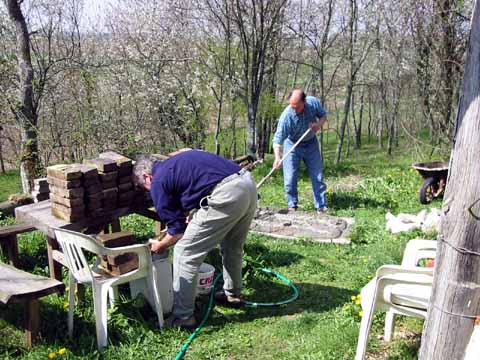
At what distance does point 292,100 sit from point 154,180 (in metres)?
3.40

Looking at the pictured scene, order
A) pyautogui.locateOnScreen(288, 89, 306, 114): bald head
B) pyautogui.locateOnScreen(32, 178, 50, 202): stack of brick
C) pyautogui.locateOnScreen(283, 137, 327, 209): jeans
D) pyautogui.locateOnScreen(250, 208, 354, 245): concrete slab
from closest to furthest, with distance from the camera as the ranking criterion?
1. pyautogui.locateOnScreen(32, 178, 50, 202): stack of brick
2. pyautogui.locateOnScreen(250, 208, 354, 245): concrete slab
3. pyautogui.locateOnScreen(288, 89, 306, 114): bald head
4. pyautogui.locateOnScreen(283, 137, 327, 209): jeans

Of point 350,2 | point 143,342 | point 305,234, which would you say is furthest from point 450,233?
point 350,2

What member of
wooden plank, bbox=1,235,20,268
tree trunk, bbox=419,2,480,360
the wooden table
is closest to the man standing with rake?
the wooden table

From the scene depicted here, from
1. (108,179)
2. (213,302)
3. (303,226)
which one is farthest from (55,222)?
(303,226)

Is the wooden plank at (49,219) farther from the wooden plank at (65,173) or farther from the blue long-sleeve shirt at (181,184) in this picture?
the blue long-sleeve shirt at (181,184)

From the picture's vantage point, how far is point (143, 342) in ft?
11.4

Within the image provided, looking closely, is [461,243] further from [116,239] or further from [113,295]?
[113,295]

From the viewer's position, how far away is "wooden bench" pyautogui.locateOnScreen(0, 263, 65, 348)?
3167mm

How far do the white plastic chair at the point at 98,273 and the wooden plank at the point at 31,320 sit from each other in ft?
0.80

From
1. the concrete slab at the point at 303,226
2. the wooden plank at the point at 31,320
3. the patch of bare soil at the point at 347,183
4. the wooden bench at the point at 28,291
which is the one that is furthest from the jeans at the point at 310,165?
the wooden plank at the point at 31,320

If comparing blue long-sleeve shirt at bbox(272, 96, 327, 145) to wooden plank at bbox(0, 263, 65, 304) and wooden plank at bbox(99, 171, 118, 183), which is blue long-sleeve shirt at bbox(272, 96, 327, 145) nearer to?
wooden plank at bbox(99, 171, 118, 183)

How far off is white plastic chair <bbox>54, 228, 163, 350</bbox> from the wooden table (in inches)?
15.7

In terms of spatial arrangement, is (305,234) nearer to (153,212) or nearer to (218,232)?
(153,212)

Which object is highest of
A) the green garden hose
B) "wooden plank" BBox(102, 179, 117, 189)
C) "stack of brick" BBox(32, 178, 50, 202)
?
"wooden plank" BBox(102, 179, 117, 189)
